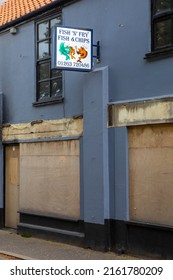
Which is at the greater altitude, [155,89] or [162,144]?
[155,89]

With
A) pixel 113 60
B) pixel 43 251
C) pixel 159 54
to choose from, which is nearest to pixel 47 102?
pixel 113 60

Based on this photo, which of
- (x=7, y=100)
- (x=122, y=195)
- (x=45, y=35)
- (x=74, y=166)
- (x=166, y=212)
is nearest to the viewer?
(x=166, y=212)

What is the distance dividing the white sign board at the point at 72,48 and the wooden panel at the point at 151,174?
6.08ft

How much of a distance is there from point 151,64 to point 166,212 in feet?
9.35

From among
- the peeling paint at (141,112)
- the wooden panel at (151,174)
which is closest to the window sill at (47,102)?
the peeling paint at (141,112)

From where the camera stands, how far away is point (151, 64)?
992cm

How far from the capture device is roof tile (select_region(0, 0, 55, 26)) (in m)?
14.1

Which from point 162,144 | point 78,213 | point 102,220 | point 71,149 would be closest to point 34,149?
point 71,149

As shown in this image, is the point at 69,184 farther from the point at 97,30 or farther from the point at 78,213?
the point at 97,30

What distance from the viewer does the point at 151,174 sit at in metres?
9.91

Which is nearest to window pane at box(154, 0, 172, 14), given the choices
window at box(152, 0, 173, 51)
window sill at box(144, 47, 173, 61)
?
window at box(152, 0, 173, 51)

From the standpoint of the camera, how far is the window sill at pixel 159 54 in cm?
951

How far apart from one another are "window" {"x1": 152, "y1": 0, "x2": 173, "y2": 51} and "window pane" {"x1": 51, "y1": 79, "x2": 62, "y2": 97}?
11.4ft

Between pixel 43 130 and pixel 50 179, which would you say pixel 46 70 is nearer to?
pixel 43 130
